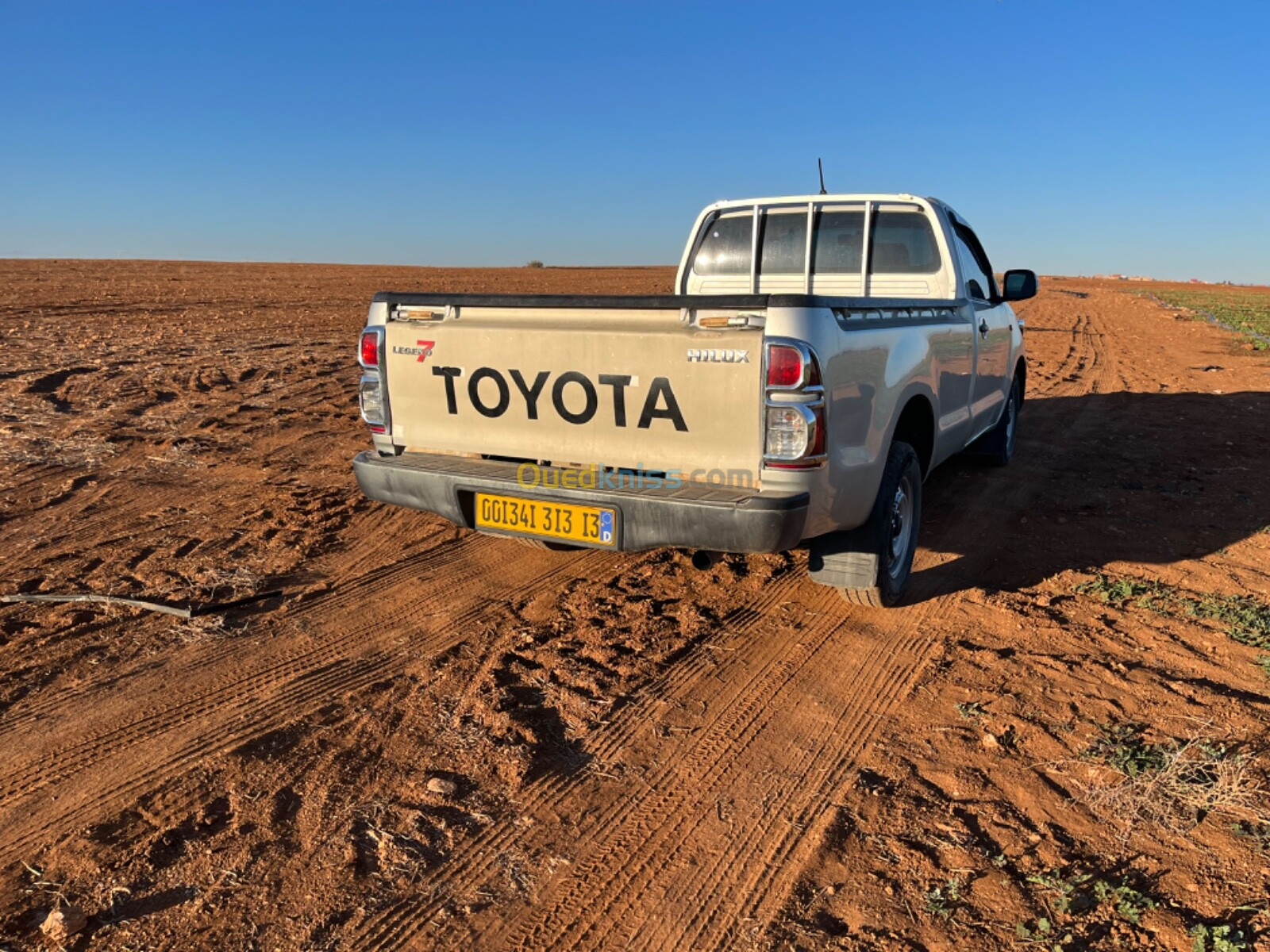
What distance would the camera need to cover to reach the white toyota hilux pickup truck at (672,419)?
10.7ft

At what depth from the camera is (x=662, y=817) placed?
269 cm

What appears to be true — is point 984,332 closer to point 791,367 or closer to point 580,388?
point 791,367

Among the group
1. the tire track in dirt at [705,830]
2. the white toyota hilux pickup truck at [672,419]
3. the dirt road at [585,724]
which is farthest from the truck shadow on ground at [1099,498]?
the tire track in dirt at [705,830]

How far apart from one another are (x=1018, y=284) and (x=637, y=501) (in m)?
4.20

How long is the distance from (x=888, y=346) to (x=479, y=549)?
102 inches

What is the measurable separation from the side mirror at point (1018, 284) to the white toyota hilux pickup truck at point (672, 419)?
1.72 m

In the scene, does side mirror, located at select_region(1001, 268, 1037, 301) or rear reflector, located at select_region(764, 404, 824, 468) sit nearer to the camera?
rear reflector, located at select_region(764, 404, 824, 468)

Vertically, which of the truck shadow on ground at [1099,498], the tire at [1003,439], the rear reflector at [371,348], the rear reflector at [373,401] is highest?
the rear reflector at [371,348]

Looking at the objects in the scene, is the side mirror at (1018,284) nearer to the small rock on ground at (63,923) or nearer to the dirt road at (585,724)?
the dirt road at (585,724)

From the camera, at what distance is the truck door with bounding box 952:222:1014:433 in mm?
5676

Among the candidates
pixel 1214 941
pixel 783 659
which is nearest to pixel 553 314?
pixel 783 659

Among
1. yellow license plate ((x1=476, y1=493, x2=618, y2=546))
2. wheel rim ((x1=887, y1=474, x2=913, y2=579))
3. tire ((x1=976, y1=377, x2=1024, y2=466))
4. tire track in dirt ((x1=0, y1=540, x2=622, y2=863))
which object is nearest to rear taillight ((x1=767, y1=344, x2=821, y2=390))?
yellow license plate ((x1=476, y1=493, x2=618, y2=546))

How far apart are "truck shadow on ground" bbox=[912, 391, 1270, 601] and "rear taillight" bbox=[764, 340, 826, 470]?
1.69 m

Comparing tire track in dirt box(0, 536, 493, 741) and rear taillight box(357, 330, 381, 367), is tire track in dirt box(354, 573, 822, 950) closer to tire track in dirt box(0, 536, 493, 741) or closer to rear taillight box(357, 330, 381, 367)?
tire track in dirt box(0, 536, 493, 741)
